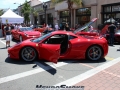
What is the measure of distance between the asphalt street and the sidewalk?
570 millimetres

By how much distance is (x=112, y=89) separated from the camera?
443 cm

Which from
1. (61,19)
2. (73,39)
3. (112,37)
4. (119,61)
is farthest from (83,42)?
(61,19)

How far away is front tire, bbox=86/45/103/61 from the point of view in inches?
293

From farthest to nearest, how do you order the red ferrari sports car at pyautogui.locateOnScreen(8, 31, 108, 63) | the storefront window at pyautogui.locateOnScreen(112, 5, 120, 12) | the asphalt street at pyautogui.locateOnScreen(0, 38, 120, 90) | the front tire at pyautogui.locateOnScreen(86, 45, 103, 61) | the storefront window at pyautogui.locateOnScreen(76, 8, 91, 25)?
1. the storefront window at pyautogui.locateOnScreen(76, 8, 91, 25)
2. the storefront window at pyautogui.locateOnScreen(112, 5, 120, 12)
3. the front tire at pyautogui.locateOnScreen(86, 45, 103, 61)
4. the red ferrari sports car at pyautogui.locateOnScreen(8, 31, 108, 63)
5. the asphalt street at pyautogui.locateOnScreen(0, 38, 120, 90)

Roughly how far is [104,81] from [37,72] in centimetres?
221

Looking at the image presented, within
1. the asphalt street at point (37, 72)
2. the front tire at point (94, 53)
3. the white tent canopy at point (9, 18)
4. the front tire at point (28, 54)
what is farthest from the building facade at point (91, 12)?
the front tire at point (28, 54)

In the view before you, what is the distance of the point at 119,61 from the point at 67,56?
83.7 inches

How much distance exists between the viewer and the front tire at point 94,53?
24.4 ft

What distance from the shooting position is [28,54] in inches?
288

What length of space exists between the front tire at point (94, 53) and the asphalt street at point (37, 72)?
215 millimetres

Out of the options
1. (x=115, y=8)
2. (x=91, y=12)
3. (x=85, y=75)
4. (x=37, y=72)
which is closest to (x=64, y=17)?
(x=91, y=12)

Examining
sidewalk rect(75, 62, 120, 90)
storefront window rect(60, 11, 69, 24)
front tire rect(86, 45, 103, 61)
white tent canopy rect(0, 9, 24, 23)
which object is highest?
storefront window rect(60, 11, 69, 24)

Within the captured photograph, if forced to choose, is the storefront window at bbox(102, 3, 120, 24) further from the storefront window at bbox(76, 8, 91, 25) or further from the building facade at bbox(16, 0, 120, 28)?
the storefront window at bbox(76, 8, 91, 25)

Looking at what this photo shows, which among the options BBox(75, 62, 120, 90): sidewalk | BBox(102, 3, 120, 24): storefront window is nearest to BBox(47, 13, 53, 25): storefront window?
BBox(102, 3, 120, 24): storefront window
